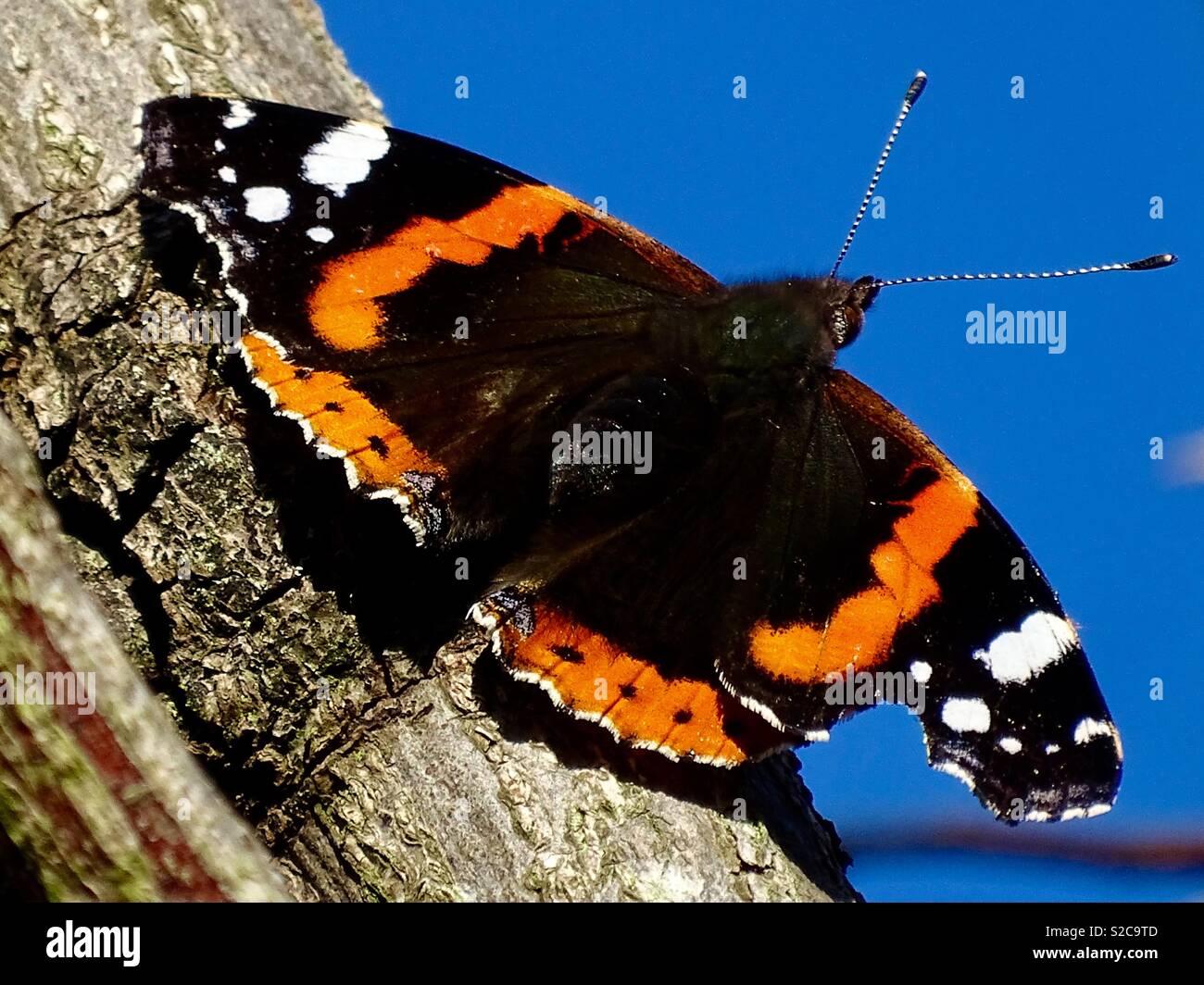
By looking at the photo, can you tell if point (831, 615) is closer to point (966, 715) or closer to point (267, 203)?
point (966, 715)

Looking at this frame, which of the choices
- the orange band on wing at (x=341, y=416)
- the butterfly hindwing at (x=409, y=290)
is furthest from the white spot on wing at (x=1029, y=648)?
the orange band on wing at (x=341, y=416)

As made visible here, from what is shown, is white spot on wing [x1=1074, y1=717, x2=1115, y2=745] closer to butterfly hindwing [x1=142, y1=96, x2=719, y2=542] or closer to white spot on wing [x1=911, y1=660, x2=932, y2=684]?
white spot on wing [x1=911, y1=660, x2=932, y2=684]

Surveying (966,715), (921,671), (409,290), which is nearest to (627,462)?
(409,290)

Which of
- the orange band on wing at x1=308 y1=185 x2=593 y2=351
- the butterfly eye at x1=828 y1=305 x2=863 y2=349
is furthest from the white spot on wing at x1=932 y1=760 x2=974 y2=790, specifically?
the orange band on wing at x1=308 y1=185 x2=593 y2=351

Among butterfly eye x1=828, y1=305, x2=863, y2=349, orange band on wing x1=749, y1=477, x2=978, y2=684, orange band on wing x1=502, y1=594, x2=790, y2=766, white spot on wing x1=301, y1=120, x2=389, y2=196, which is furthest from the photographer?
butterfly eye x1=828, y1=305, x2=863, y2=349

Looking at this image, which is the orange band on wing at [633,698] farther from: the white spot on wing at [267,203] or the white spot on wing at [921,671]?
the white spot on wing at [267,203]

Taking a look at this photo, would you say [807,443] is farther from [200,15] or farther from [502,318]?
[200,15]
